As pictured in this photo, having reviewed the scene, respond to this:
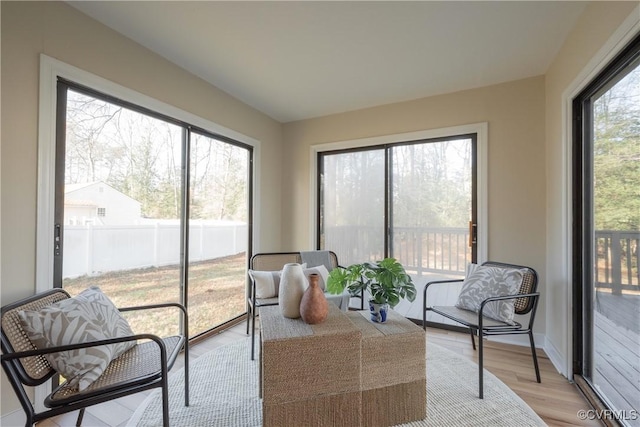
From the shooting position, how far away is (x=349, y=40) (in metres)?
2.05

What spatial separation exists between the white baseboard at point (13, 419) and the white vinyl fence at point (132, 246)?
74cm

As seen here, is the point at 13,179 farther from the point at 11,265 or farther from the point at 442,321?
the point at 442,321

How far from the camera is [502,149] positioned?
266 centimetres

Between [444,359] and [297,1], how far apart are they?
2.81 meters

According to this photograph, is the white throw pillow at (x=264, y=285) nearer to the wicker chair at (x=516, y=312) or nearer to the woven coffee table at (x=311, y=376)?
the woven coffee table at (x=311, y=376)

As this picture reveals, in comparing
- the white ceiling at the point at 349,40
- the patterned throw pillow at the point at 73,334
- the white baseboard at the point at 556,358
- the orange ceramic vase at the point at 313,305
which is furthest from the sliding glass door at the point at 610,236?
the patterned throw pillow at the point at 73,334

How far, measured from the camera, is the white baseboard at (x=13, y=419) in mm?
1438

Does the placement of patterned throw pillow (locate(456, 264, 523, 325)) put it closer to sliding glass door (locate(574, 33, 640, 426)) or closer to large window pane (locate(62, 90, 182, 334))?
sliding glass door (locate(574, 33, 640, 426))

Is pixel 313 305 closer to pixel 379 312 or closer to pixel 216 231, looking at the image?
pixel 379 312

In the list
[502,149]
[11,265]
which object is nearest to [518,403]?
[502,149]

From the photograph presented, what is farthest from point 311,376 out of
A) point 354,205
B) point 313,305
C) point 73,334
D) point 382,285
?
point 354,205

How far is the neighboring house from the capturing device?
1.79 m

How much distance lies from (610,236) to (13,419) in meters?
3.46

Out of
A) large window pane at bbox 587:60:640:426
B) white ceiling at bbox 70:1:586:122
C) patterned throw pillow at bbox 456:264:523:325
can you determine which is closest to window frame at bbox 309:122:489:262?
white ceiling at bbox 70:1:586:122
